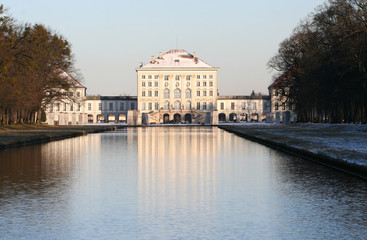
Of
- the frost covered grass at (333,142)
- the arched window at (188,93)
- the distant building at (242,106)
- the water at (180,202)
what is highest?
the arched window at (188,93)

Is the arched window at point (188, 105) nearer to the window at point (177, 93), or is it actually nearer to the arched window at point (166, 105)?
the window at point (177, 93)

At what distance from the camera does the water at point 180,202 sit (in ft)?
26.9

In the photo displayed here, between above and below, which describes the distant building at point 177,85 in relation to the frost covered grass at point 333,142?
above

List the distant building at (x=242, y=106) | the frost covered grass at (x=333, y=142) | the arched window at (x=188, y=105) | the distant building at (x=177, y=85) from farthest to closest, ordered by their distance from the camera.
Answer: the distant building at (x=242, y=106)
the distant building at (x=177, y=85)
the arched window at (x=188, y=105)
the frost covered grass at (x=333, y=142)

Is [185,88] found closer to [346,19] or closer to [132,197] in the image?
[346,19]

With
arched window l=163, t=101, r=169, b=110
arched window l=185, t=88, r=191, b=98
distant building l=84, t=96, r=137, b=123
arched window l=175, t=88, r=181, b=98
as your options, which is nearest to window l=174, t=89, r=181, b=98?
arched window l=175, t=88, r=181, b=98

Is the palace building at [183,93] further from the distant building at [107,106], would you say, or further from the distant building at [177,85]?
the distant building at [107,106]

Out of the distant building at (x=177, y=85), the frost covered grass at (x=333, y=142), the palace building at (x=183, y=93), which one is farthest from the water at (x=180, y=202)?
the distant building at (x=177, y=85)

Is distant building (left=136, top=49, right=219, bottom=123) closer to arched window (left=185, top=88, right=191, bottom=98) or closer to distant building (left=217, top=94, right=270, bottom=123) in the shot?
arched window (left=185, top=88, right=191, bottom=98)

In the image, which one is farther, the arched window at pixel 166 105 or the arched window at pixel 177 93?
the arched window at pixel 177 93

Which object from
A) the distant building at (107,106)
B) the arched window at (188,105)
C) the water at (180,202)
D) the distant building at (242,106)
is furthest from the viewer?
the distant building at (107,106)

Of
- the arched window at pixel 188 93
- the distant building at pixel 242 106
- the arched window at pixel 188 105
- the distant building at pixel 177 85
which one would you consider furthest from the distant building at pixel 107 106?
the distant building at pixel 242 106

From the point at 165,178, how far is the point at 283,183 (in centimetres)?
306

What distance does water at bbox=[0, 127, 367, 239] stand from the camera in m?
8.20
